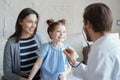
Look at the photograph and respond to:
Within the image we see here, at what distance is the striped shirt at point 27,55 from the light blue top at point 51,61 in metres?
0.13

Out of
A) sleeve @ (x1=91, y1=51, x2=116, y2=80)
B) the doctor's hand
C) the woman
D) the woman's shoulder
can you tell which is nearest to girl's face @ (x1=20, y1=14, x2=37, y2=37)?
the woman

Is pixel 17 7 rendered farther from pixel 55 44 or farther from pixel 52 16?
pixel 55 44

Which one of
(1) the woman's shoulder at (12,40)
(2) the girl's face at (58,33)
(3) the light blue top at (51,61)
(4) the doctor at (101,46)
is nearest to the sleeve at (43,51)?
(3) the light blue top at (51,61)

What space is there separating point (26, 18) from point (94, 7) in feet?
2.63

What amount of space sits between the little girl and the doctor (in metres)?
0.56

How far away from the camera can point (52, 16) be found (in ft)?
9.14

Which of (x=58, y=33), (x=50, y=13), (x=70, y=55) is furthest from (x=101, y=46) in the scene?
(x=50, y=13)

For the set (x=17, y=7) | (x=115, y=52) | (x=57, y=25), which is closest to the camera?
(x=115, y=52)

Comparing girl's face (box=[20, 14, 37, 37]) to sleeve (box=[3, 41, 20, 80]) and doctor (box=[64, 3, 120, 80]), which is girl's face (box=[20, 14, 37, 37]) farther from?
doctor (box=[64, 3, 120, 80])

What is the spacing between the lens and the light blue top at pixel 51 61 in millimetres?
1818

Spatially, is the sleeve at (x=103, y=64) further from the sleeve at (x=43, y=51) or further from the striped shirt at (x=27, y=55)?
the striped shirt at (x=27, y=55)

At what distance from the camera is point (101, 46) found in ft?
3.80

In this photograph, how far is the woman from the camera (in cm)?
187

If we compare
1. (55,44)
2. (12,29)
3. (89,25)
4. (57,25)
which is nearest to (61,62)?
(55,44)
